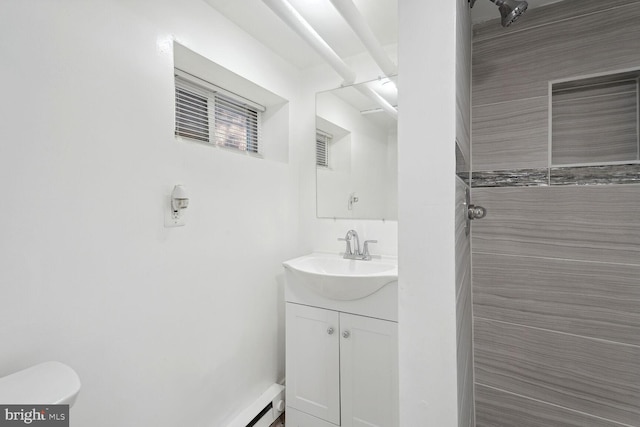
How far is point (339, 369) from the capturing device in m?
1.62

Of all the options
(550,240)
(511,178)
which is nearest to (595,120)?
(511,178)

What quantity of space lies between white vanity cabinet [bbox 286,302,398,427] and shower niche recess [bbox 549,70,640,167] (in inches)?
48.1

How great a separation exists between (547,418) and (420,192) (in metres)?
1.54

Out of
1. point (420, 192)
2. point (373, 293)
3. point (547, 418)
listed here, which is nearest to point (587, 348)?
point (547, 418)

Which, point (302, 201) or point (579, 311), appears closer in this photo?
point (579, 311)

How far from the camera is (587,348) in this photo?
1.37 metres

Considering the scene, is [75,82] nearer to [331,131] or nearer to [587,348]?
[331,131]

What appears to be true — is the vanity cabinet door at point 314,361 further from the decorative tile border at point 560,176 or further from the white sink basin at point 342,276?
the decorative tile border at point 560,176

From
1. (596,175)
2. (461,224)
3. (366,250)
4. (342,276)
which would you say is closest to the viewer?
(461,224)

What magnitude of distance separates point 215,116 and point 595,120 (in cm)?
201

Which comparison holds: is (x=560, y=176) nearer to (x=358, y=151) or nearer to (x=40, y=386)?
(x=358, y=151)

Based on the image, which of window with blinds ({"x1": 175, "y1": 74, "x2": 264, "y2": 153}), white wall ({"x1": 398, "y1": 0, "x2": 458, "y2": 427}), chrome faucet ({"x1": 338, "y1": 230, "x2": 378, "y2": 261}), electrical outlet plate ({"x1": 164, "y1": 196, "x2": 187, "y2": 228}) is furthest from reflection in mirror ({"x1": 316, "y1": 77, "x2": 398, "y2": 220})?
white wall ({"x1": 398, "y1": 0, "x2": 458, "y2": 427})

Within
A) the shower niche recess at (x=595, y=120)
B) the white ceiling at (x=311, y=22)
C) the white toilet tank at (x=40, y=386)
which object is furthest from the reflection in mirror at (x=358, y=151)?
the white toilet tank at (x=40, y=386)

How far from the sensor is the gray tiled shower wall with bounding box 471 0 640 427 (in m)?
1.30
